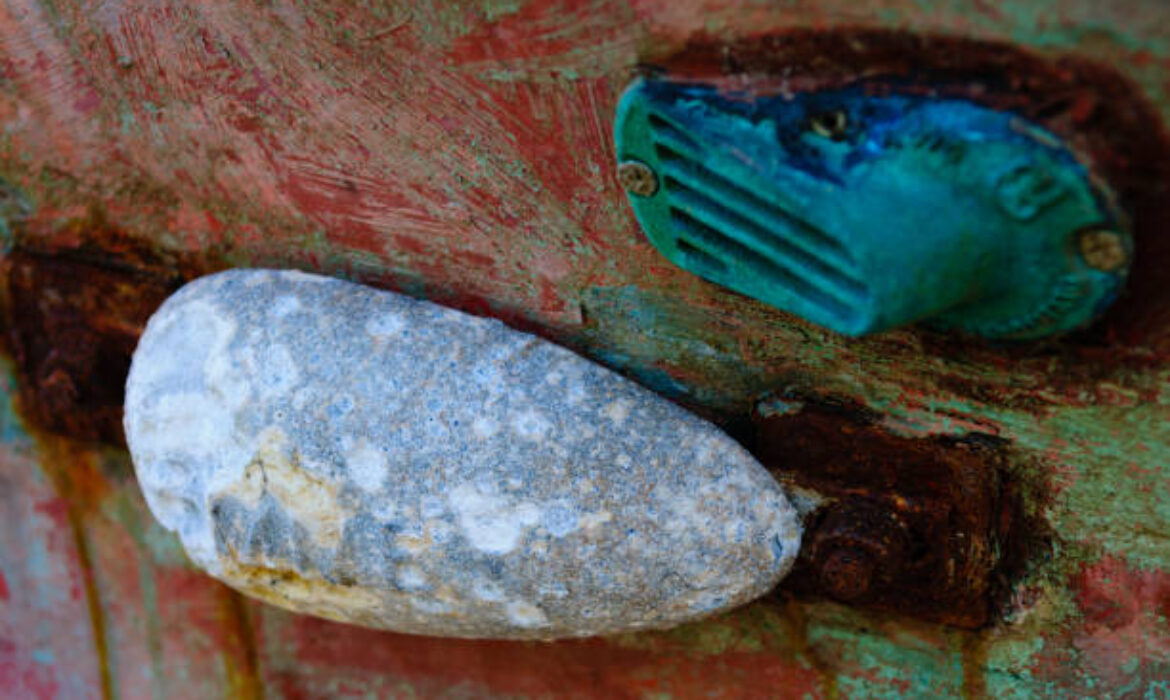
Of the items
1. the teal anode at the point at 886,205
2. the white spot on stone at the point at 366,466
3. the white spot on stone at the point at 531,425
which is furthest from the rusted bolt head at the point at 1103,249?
the white spot on stone at the point at 366,466

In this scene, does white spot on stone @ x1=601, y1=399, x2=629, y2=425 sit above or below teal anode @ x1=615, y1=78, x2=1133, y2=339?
below

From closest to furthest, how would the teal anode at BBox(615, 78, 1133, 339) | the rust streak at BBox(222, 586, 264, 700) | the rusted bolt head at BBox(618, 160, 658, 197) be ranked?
1. the teal anode at BBox(615, 78, 1133, 339)
2. the rusted bolt head at BBox(618, 160, 658, 197)
3. the rust streak at BBox(222, 586, 264, 700)

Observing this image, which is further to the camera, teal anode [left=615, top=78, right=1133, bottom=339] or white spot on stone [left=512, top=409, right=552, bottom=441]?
white spot on stone [left=512, top=409, right=552, bottom=441]

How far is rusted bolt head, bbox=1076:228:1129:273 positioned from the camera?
625 millimetres

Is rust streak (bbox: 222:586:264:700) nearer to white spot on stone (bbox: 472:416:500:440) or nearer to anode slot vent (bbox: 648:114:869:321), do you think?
white spot on stone (bbox: 472:416:500:440)

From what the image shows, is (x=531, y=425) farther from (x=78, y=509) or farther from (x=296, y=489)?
(x=78, y=509)

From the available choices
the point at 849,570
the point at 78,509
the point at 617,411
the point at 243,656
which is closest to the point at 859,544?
the point at 849,570

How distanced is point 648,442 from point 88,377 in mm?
698

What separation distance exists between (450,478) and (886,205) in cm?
41

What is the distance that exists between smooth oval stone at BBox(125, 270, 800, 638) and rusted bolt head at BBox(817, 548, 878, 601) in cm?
4

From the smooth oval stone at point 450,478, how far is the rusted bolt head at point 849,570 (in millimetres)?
A: 42

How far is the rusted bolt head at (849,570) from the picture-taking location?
835 millimetres

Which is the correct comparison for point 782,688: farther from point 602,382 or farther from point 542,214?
point 542,214

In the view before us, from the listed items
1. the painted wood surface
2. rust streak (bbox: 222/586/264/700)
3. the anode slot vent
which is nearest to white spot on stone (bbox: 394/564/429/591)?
the painted wood surface
